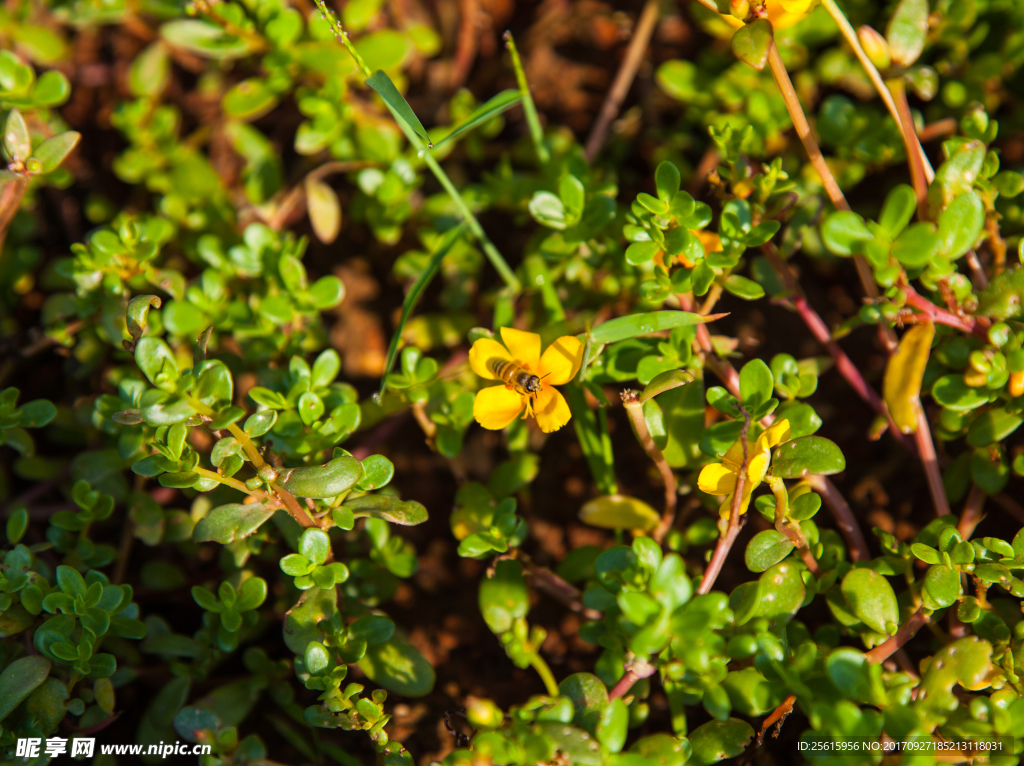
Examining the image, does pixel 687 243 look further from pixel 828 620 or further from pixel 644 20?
pixel 644 20

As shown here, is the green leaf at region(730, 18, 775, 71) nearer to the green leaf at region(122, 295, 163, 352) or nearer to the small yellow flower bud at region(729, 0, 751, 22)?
the small yellow flower bud at region(729, 0, 751, 22)

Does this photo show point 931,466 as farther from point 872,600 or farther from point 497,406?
point 497,406

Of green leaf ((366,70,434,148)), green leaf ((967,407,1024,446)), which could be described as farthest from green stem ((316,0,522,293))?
green leaf ((967,407,1024,446))

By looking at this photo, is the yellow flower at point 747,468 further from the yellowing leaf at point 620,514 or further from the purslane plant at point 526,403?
the yellowing leaf at point 620,514

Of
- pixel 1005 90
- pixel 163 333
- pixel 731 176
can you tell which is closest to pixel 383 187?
pixel 163 333

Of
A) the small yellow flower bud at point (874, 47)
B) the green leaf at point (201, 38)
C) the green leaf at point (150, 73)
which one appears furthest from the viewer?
the green leaf at point (150, 73)

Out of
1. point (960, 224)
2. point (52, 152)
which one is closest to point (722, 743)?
point (960, 224)

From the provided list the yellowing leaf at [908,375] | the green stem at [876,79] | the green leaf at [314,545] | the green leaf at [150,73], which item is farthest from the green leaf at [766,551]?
the green leaf at [150,73]
